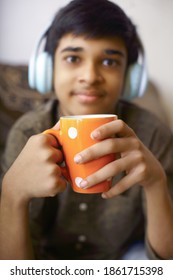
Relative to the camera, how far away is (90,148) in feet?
1.05

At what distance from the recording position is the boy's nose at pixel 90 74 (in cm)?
37

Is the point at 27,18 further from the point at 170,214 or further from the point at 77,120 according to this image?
the point at 170,214

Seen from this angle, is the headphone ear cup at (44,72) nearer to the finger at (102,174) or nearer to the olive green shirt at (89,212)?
the olive green shirt at (89,212)

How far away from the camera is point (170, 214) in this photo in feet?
1.33

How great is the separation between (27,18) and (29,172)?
0.20 m

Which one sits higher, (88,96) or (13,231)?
(88,96)

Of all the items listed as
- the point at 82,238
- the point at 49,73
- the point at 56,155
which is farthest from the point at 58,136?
the point at 82,238

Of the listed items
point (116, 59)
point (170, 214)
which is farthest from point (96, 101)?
point (170, 214)

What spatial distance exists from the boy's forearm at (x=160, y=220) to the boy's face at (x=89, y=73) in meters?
0.12

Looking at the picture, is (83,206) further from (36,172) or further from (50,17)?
(50,17)

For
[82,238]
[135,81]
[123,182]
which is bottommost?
[82,238]

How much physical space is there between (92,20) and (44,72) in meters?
0.10

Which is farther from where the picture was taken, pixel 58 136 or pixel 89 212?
pixel 89 212

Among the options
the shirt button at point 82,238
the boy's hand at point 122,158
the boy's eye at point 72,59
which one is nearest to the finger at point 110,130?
the boy's hand at point 122,158
